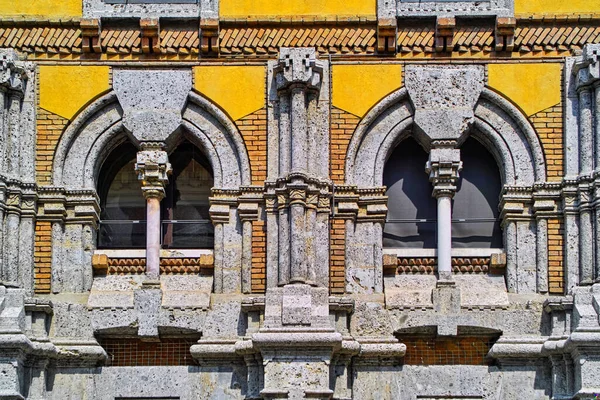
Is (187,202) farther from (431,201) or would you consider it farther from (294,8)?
(431,201)

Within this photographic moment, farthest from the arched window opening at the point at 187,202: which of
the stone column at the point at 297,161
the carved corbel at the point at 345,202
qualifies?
the carved corbel at the point at 345,202

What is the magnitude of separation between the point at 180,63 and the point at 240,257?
245cm

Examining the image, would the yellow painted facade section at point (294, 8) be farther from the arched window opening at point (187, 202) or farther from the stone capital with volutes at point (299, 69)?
the arched window opening at point (187, 202)

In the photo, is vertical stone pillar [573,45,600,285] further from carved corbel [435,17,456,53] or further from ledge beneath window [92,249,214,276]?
ledge beneath window [92,249,214,276]

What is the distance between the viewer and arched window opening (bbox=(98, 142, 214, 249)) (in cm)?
2394

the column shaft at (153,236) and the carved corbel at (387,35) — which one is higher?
the carved corbel at (387,35)

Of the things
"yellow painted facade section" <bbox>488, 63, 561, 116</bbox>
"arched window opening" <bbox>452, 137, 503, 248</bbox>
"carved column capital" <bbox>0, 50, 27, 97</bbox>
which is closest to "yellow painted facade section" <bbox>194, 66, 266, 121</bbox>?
"carved column capital" <bbox>0, 50, 27, 97</bbox>

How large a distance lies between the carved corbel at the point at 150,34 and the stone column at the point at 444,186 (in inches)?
138

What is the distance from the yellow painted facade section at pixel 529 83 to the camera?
2373cm

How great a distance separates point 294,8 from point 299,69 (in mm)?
988

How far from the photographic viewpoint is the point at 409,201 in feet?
78.5

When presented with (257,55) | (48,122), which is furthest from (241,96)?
(48,122)

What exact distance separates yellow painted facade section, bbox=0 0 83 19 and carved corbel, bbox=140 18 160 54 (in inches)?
33.5

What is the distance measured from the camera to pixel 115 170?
79.7 ft
